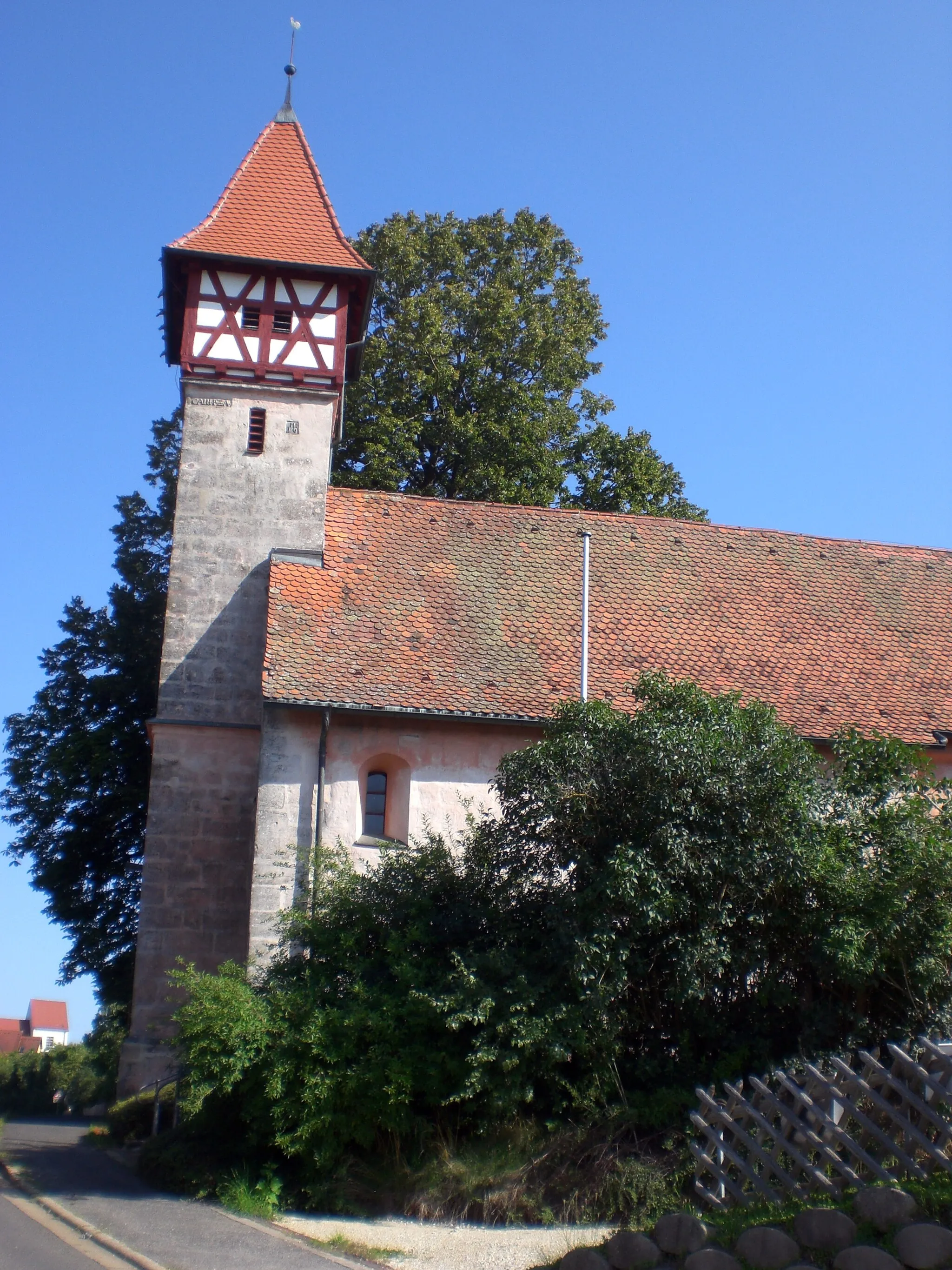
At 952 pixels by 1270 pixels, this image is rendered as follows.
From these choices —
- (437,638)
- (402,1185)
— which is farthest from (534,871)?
(437,638)

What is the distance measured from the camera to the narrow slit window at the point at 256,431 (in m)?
21.0

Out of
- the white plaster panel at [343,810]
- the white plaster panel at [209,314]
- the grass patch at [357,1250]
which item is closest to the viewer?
the grass patch at [357,1250]

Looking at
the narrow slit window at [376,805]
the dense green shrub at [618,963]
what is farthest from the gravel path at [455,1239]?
the narrow slit window at [376,805]

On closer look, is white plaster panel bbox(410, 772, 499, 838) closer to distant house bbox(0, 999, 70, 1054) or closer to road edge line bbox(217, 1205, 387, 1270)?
road edge line bbox(217, 1205, 387, 1270)

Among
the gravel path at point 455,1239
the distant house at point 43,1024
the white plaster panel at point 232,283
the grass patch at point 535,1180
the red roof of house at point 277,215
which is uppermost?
the red roof of house at point 277,215

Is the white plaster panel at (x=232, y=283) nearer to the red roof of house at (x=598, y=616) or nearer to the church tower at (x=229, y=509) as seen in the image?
the church tower at (x=229, y=509)

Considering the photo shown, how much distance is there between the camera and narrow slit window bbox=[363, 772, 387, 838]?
1766 cm

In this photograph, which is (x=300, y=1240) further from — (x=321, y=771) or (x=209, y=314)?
(x=209, y=314)

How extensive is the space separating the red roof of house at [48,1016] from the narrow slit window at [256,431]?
282 ft

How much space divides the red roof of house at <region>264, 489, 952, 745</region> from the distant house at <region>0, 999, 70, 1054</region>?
239 ft

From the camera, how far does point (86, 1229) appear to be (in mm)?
11062

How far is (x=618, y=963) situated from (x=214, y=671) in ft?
33.3

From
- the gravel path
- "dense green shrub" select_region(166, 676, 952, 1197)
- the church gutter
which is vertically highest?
the church gutter

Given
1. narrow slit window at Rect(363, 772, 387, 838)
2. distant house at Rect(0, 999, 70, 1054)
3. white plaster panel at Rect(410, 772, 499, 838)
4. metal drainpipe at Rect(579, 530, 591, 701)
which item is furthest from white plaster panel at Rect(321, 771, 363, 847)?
distant house at Rect(0, 999, 70, 1054)
